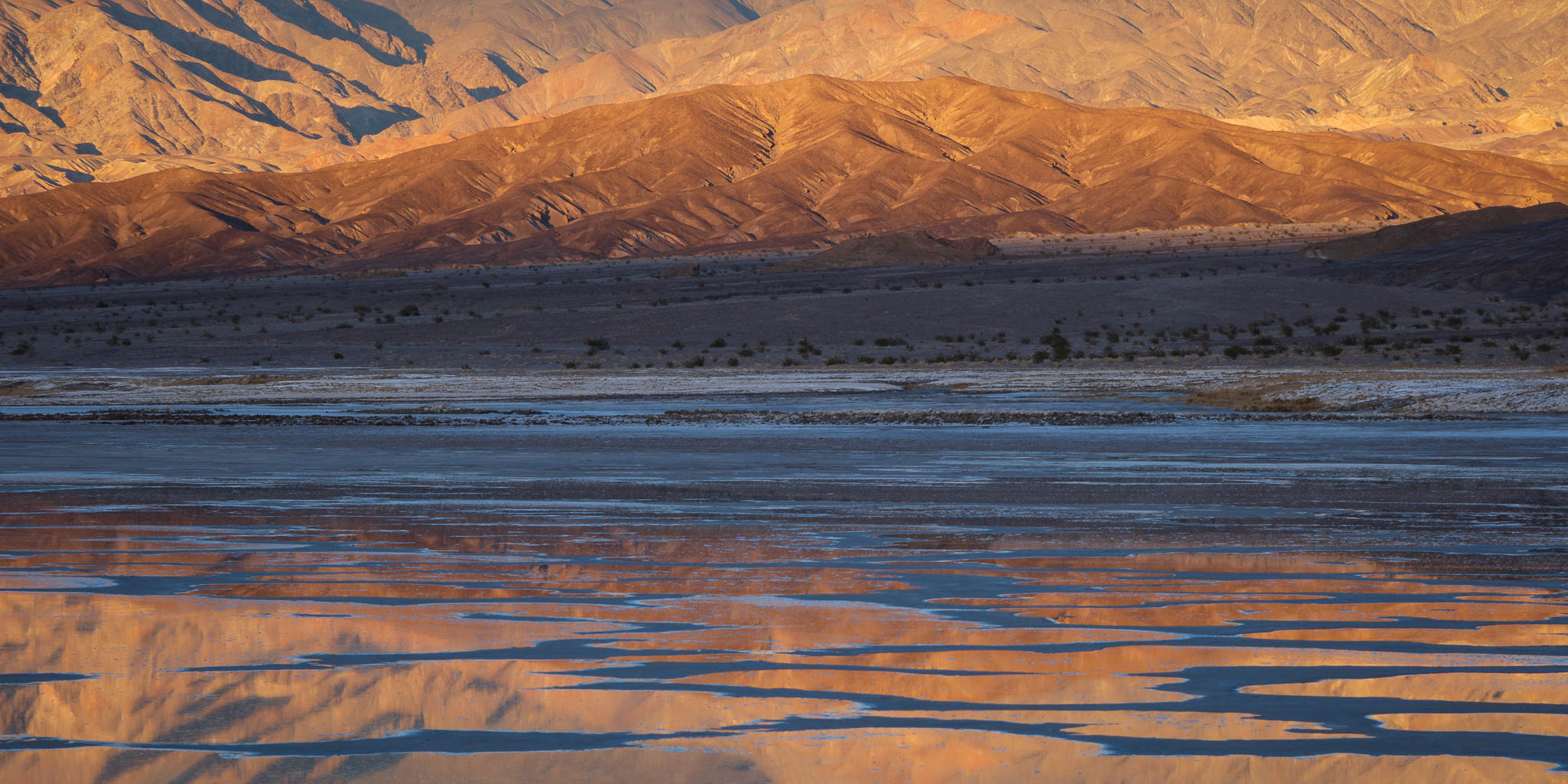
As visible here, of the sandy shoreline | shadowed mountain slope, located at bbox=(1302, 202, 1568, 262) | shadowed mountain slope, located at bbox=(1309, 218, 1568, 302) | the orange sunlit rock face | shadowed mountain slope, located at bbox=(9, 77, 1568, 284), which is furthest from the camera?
shadowed mountain slope, located at bbox=(9, 77, 1568, 284)

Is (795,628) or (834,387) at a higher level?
(795,628)

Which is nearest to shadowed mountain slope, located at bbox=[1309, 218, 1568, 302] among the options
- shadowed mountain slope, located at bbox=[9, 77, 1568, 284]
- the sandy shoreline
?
the sandy shoreline

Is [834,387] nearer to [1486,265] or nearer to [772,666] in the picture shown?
[772,666]

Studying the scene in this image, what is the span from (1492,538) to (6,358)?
1894 inches

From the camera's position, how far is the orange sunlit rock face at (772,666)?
524cm

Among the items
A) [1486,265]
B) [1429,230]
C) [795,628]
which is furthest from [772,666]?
[1429,230]

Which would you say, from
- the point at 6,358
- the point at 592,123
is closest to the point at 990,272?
the point at 6,358

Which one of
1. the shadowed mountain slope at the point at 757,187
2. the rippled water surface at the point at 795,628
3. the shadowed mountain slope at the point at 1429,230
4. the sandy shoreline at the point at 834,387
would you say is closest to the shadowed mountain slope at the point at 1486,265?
the shadowed mountain slope at the point at 1429,230

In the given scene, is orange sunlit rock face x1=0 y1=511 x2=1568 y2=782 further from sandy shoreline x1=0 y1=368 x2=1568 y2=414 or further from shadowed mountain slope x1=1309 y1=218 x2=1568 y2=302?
shadowed mountain slope x1=1309 y1=218 x2=1568 y2=302

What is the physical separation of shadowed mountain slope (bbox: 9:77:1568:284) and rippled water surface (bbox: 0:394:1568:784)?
119092 mm

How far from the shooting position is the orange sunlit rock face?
5.24 metres

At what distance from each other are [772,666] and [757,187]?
149616 millimetres

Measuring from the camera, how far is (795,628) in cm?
751

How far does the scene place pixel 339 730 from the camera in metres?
5.62
